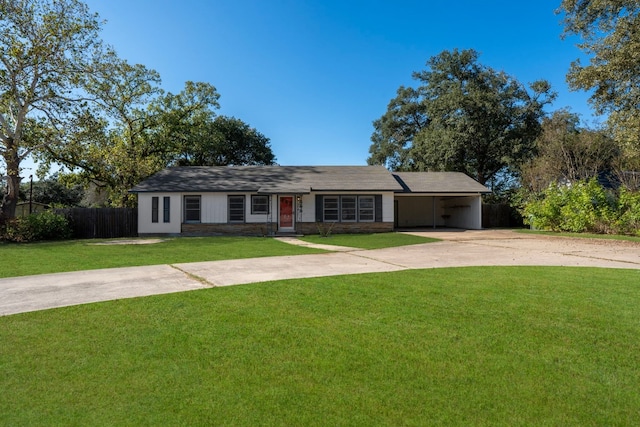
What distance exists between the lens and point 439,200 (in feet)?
90.3

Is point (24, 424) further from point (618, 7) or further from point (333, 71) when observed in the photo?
point (333, 71)

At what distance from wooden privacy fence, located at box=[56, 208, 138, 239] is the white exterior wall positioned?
0.57 meters

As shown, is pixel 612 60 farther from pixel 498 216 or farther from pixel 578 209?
pixel 498 216

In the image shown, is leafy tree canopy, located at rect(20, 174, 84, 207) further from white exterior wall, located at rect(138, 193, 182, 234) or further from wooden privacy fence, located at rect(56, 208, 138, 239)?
white exterior wall, located at rect(138, 193, 182, 234)

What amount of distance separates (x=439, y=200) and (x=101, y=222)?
21.4 meters

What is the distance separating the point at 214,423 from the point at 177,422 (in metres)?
0.24

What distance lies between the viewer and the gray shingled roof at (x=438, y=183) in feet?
76.1

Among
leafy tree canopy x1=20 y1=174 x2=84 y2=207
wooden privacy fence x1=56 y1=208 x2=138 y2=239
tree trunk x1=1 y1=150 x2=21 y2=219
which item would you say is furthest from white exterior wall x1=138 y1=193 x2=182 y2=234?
leafy tree canopy x1=20 y1=174 x2=84 y2=207

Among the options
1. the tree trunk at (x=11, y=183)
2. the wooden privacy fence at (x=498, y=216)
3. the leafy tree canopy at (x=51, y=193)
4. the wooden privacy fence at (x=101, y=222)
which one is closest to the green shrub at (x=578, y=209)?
the wooden privacy fence at (x=498, y=216)

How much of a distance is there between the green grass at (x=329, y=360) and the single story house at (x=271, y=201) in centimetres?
1549

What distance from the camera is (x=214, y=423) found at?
7.99ft

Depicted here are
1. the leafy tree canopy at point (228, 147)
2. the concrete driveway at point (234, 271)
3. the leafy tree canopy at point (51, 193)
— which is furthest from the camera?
the leafy tree canopy at point (51, 193)

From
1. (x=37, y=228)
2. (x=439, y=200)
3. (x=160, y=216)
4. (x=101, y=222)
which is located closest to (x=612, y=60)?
(x=439, y=200)

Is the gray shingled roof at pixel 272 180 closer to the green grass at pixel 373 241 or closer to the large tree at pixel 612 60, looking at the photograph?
the green grass at pixel 373 241
